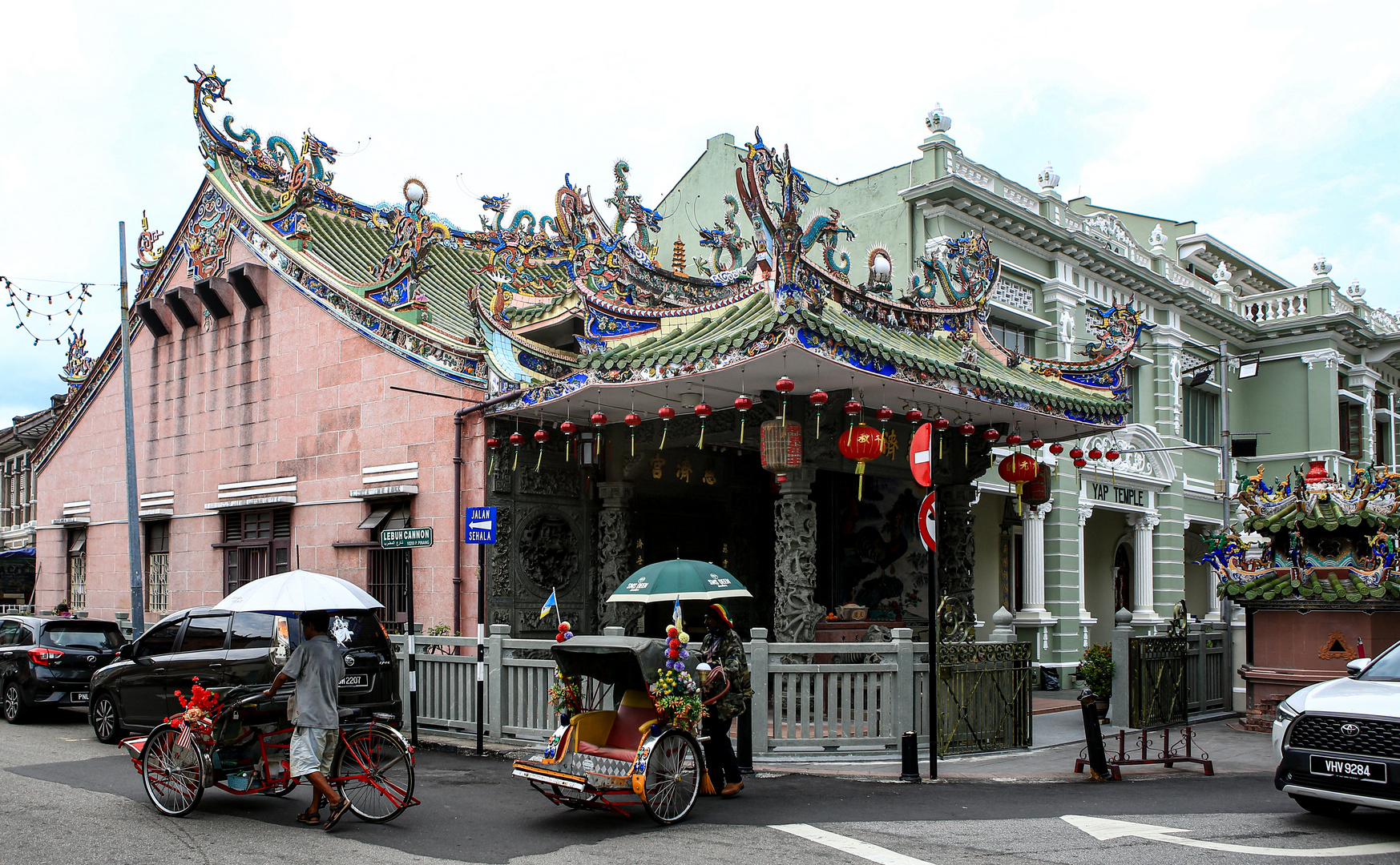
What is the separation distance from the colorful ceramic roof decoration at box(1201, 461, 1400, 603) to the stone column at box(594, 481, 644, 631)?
869cm

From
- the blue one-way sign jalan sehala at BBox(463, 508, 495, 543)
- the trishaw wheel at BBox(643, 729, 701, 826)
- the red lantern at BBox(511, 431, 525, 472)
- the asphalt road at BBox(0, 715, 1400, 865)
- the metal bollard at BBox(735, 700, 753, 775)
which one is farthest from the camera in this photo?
the red lantern at BBox(511, 431, 525, 472)

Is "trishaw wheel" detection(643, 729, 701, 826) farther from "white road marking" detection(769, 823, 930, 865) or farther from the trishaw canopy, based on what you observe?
"white road marking" detection(769, 823, 930, 865)

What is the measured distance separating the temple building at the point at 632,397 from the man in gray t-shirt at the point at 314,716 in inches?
198

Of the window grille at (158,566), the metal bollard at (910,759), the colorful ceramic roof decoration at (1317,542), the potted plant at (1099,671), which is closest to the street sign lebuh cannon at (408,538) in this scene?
the metal bollard at (910,759)

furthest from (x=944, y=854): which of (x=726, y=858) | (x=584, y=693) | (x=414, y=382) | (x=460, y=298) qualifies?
(x=460, y=298)

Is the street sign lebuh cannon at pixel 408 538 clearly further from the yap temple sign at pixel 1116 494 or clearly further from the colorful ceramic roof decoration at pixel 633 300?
the yap temple sign at pixel 1116 494

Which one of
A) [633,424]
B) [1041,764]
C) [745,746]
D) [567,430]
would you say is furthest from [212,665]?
[1041,764]

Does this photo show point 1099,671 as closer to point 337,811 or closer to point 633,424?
point 633,424

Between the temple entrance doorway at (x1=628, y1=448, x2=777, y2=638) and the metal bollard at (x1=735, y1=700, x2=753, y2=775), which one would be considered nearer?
the metal bollard at (x1=735, y1=700, x2=753, y2=775)

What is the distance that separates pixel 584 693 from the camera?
13016 mm

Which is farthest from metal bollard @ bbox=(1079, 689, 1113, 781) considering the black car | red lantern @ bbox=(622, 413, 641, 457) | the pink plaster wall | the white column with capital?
the black car

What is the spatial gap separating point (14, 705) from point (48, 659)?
35.5 inches

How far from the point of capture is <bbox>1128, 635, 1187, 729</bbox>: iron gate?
15.6 meters

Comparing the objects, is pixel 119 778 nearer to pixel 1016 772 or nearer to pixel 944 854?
pixel 944 854
